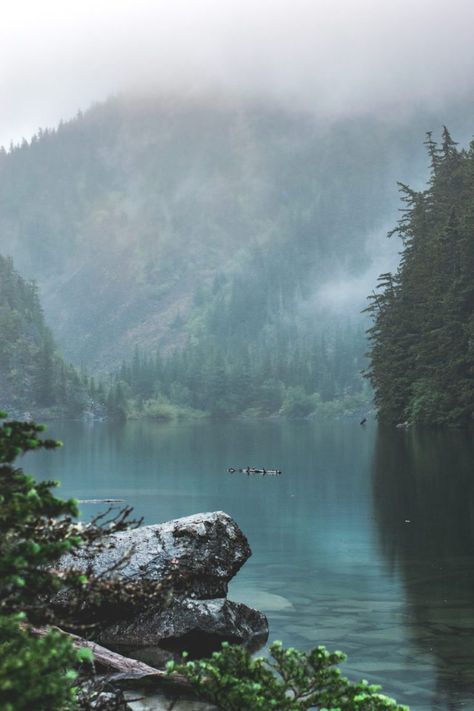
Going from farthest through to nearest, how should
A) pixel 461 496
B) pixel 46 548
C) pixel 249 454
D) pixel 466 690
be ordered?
pixel 249 454, pixel 461 496, pixel 466 690, pixel 46 548

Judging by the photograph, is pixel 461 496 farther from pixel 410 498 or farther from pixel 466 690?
pixel 466 690

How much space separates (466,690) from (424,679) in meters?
0.94

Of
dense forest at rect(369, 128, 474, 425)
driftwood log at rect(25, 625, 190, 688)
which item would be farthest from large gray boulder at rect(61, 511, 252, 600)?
dense forest at rect(369, 128, 474, 425)

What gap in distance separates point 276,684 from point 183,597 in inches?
395

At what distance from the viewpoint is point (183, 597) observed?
1948 centimetres

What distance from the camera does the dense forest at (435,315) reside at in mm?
90875

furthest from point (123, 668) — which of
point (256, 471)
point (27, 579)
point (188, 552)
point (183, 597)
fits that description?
point (256, 471)

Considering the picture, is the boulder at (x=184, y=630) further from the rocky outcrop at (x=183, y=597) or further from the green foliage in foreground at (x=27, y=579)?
the green foliage in foreground at (x=27, y=579)

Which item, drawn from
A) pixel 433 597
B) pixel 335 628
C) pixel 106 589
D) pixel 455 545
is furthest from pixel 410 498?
pixel 106 589

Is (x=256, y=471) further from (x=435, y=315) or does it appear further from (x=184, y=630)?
(x=184, y=630)

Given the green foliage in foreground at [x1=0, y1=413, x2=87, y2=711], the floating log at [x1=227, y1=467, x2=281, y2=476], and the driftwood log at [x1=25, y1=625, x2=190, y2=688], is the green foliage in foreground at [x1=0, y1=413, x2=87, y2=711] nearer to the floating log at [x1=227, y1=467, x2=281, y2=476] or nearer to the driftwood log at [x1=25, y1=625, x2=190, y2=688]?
the driftwood log at [x1=25, y1=625, x2=190, y2=688]

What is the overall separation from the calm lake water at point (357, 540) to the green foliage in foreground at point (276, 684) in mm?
6418

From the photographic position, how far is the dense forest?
90.9m

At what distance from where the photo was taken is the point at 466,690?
16328 mm
